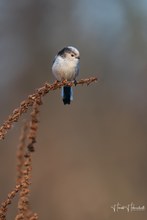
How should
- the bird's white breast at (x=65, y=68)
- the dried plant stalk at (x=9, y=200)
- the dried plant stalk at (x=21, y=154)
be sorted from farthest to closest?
the bird's white breast at (x=65, y=68), the dried plant stalk at (x=9, y=200), the dried plant stalk at (x=21, y=154)

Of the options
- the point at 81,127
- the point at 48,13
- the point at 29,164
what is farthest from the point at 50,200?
the point at 29,164

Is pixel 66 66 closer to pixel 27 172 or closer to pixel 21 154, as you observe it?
pixel 27 172

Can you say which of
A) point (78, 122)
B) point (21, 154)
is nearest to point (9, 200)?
point (21, 154)

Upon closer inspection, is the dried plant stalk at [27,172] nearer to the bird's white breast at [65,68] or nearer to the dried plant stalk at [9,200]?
the dried plant stalk at [9,200]

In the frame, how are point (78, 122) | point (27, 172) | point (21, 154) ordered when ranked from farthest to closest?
point (78, 122)
point (27, 172)
point (21, 154)

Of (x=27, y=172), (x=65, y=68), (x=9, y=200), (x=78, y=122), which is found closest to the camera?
(x=27, y=172)

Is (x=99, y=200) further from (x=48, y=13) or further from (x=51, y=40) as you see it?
(x=48, y=13)

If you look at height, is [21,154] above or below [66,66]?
below

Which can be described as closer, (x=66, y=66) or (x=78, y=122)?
(x=66, y=66)

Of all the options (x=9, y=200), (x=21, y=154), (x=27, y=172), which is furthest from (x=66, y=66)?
(x=21, y=154)

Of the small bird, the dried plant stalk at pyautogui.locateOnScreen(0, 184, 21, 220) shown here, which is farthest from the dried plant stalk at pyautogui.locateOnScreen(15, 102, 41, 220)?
the small bird

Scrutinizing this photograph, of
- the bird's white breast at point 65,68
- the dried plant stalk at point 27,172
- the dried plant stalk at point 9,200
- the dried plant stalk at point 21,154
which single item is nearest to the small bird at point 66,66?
the bird's white breast at point 65,68

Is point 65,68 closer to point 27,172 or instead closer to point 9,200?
point 9,200

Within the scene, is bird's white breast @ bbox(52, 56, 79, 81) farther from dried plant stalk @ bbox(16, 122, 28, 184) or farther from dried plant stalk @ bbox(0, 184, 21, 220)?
dried plant stalk @ bbox(16, 122, 28, 184)
